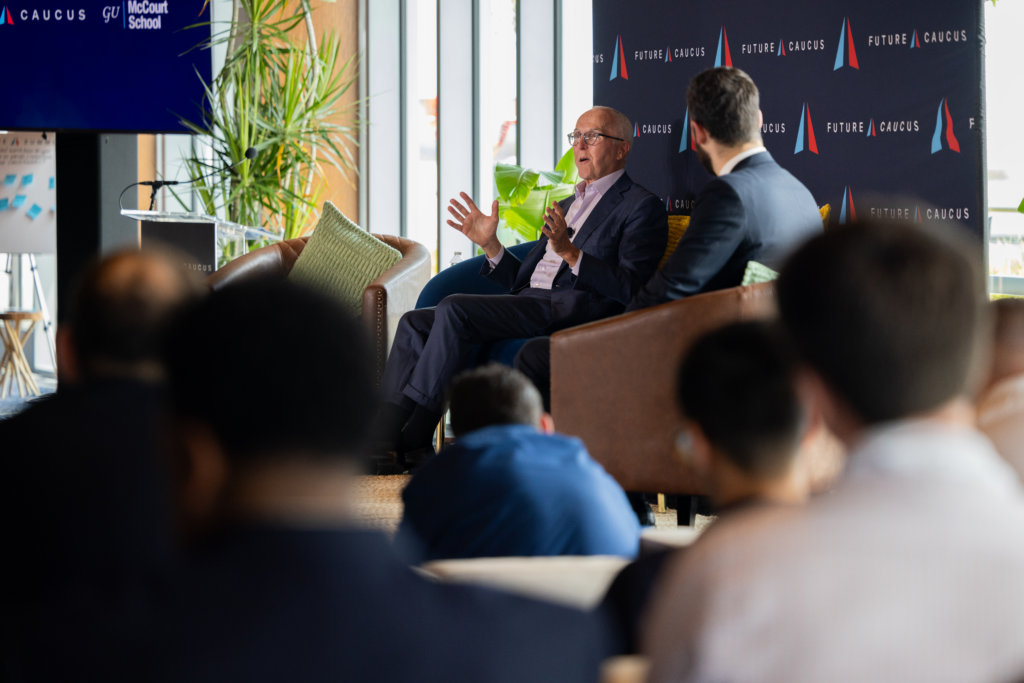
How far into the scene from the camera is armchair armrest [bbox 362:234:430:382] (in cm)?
377

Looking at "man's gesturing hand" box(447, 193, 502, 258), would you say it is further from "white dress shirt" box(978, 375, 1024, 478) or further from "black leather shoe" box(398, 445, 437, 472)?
"white dress shirt" box(978, 375, 1024, 478)

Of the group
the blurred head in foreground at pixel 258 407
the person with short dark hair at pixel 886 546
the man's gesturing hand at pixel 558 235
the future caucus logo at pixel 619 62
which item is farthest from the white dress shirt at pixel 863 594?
the future caucus logo at pixel 619 62

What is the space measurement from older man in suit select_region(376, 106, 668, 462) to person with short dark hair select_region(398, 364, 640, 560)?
66.1 inches

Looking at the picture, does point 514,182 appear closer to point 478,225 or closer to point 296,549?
point 478,225

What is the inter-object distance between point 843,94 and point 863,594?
3.37 m

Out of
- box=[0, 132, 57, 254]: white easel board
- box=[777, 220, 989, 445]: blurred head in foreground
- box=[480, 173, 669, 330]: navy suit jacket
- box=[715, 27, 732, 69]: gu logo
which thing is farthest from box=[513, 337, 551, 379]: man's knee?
box=[0, 132, 57, 254]: white easel board

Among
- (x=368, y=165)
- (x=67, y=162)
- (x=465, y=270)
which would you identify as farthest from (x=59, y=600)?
(x=368, y=165)

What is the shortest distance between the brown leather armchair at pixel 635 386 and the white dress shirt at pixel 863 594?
177cm

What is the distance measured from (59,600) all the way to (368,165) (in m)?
6.00

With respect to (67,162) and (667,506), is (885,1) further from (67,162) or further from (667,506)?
(67,162)

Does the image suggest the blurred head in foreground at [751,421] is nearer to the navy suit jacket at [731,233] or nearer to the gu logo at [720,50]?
the navy suit jacket at [731,233]

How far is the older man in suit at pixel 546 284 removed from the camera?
3.36m

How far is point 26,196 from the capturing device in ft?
20.9

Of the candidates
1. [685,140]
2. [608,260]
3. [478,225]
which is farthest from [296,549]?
[685,140]
